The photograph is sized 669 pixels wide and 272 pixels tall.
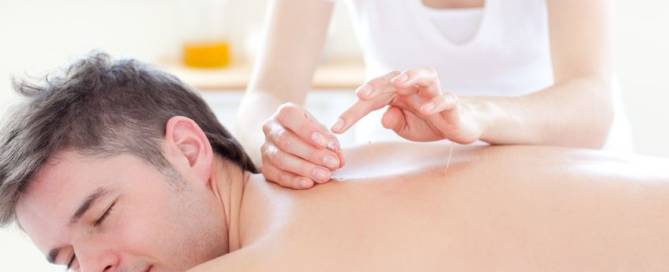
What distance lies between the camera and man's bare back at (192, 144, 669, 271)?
119 cm

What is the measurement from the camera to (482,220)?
4.07 ft

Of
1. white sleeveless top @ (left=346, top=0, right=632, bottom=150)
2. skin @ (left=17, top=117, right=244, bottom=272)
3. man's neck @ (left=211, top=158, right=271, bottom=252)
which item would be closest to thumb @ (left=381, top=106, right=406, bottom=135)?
man's neck @ (left=211, top=158, right=271, bottom=252)

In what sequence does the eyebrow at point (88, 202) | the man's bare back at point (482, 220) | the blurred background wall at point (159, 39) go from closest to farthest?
the man's bare back at point (482, 220)
the eyebrow at point (88, 202)
the blurred background wall at point (159, 39)

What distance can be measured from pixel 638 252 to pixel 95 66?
99 cm

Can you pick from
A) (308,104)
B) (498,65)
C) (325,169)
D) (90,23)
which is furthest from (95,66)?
(90,23)

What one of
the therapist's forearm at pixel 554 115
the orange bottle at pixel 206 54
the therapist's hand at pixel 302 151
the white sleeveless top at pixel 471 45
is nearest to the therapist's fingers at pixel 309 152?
the therapist's hand at pixel 302 151

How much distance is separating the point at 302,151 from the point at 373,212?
18 centimetres

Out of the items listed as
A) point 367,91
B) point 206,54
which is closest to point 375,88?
point 367,91

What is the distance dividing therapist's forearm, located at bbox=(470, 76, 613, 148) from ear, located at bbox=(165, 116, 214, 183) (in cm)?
47

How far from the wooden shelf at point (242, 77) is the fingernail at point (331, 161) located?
214 cm

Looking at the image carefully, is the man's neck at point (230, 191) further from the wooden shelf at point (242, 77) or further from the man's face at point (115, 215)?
the wooden shelf at point (242, 77)

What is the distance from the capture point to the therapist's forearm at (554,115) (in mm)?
1436

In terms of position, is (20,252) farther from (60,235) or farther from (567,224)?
(567,224)

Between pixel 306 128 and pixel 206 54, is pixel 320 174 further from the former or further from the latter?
pixel 206 54
